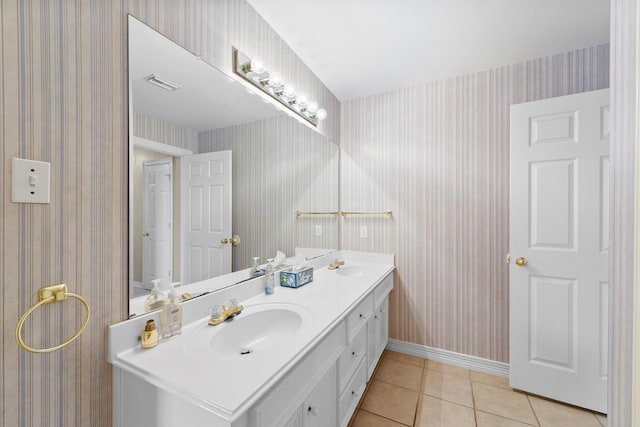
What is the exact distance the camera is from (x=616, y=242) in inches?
22.5

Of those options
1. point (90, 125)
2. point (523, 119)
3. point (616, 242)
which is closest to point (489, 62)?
point (523, 119)

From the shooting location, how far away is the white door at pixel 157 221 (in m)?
1.01

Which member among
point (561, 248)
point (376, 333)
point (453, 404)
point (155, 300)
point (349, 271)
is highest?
point (561, 248)

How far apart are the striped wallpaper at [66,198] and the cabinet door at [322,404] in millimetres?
664

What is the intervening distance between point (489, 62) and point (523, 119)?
0.50m

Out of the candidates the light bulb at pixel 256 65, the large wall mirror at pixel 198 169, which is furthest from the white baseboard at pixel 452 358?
the light bulb at pixel 256 65

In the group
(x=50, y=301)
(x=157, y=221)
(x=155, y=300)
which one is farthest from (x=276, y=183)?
(x=50, y=301)

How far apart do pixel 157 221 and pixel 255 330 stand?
25.2 inches

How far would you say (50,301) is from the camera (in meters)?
0.74

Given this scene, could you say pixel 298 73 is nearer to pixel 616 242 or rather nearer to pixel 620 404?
pixel 616 242

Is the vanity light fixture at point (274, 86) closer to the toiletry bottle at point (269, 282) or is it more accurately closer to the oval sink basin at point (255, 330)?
the toiletry bottle at point (269, 282)

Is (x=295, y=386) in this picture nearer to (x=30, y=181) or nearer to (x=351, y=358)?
(x=351, y=358)

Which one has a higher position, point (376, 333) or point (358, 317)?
point (358, 317)

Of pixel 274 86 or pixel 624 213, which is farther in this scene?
pixel 274 86
